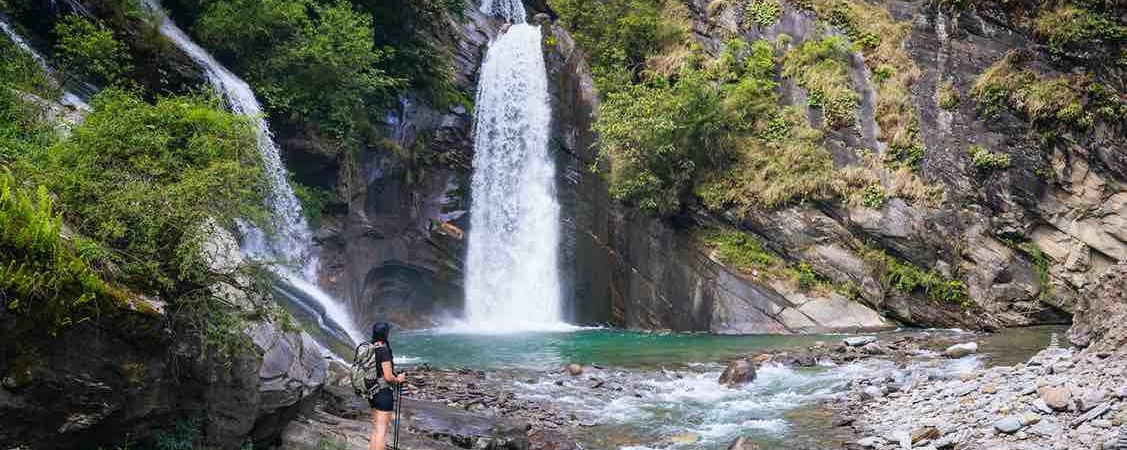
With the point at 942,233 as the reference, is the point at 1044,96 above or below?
above

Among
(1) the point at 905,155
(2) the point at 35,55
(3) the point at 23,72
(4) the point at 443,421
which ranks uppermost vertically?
(1) the point at 905,155

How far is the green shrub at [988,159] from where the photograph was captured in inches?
810

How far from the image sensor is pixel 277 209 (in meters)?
15.0

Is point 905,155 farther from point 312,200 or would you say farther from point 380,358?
point 380,358

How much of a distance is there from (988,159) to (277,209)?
1884 centimetres

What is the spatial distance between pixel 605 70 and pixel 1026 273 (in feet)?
49.6

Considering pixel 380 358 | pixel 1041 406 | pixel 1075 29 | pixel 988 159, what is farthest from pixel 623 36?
pixel 380 358

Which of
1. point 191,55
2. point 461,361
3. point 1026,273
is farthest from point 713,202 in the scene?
point 191,55

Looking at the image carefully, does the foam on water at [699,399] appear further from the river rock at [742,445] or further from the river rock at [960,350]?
the river rock at [960,350]

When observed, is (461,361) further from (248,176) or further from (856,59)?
(856,59)

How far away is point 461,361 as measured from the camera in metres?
16.0

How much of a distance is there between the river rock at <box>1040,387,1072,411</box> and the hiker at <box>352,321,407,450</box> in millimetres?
6869

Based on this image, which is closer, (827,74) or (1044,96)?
(1044,96)

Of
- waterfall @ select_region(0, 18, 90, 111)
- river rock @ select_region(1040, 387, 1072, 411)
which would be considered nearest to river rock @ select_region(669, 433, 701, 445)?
river rock @ select_region(1040, 387, 1072, 411)
